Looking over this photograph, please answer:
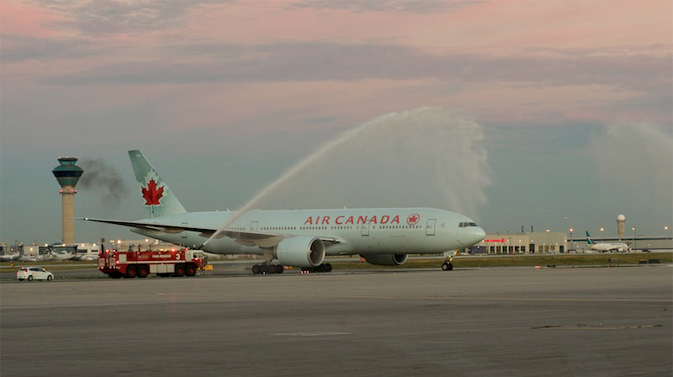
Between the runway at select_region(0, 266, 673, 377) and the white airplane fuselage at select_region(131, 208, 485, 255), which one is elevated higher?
the white airplane fuselage at select_region(131, 208, 485, 255)

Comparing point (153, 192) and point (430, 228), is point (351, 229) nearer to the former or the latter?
point (430, 228)

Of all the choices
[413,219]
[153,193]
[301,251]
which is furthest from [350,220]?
[153,193]

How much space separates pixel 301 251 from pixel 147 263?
11.4m

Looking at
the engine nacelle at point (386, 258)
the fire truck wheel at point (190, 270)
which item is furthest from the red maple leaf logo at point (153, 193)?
the engine nacelle at point (386, 258)

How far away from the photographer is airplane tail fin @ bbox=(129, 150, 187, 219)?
88.5 m

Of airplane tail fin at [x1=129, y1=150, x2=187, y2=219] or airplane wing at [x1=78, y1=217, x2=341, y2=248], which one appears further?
airplane tail fin at [x1=129, y1=150, x2=187, y2=219]

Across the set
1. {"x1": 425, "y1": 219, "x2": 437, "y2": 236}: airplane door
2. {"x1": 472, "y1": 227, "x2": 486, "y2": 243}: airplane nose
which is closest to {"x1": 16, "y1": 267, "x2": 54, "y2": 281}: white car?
{"x1": 425, "y1": 219, "x2": 437, "y2": 236}: airplane door

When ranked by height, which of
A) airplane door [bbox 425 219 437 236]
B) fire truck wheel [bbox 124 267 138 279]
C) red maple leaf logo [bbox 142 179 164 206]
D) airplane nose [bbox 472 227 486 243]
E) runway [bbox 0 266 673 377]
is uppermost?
red maple leaf logo [bbox 142 179 164 206]

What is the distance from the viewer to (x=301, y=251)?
73.9m

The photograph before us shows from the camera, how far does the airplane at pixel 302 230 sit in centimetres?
7531

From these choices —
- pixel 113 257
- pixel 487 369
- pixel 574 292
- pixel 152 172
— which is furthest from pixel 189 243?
pixel 487 369

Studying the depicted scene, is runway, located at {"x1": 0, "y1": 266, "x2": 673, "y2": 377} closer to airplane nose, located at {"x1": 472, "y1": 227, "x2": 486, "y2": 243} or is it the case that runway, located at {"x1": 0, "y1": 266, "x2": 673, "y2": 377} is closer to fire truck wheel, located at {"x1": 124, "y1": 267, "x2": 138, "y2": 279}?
fire truck wheel, located at {"x1": 124, "y1": 267, "x2": 138, "y2": 279}

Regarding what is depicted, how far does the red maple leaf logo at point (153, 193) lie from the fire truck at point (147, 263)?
44.1ft

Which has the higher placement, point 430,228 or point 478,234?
point 430,228
